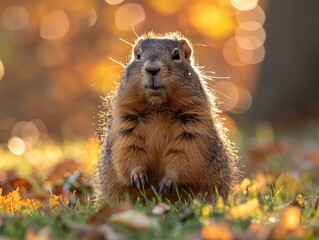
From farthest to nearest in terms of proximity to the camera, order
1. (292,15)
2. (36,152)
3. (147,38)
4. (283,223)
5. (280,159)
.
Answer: (292,15), (36,152), (280,159), (147,38), (283,223)

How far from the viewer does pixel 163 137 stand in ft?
17.8

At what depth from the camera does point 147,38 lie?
19.8ft

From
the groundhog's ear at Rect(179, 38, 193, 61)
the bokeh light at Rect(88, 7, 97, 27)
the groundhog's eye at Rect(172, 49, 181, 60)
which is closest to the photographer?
the groundhog's eye at Rect(172, 49, 181, 60)

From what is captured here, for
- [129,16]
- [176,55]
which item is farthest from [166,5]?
[176,55]

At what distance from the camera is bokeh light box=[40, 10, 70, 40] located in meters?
22.6

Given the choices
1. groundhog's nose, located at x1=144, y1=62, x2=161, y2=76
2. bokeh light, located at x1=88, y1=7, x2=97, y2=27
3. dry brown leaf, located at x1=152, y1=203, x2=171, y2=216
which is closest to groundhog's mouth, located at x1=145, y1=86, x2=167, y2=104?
groundhog's nose, located at x1=144, y1=62, x2=161, y2=76

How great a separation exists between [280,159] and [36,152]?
2786 millimetres

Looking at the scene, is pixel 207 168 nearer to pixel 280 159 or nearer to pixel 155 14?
pixel 280 159

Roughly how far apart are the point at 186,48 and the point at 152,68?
0.71 metres

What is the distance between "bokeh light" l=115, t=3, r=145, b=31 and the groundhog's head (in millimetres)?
15130

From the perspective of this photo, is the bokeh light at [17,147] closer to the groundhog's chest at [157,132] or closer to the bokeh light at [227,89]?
the groundhog's chest at [157,132]

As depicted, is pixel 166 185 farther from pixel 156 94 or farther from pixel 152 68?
pixel 152 68

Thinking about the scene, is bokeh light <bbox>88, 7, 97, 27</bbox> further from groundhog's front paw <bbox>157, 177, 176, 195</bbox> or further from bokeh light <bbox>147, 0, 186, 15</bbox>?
groundhog's front paw <bbox>157, 177, 176, 195</bbox>

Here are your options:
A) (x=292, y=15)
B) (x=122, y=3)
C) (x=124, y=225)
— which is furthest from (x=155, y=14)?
(x=124, y=225)
